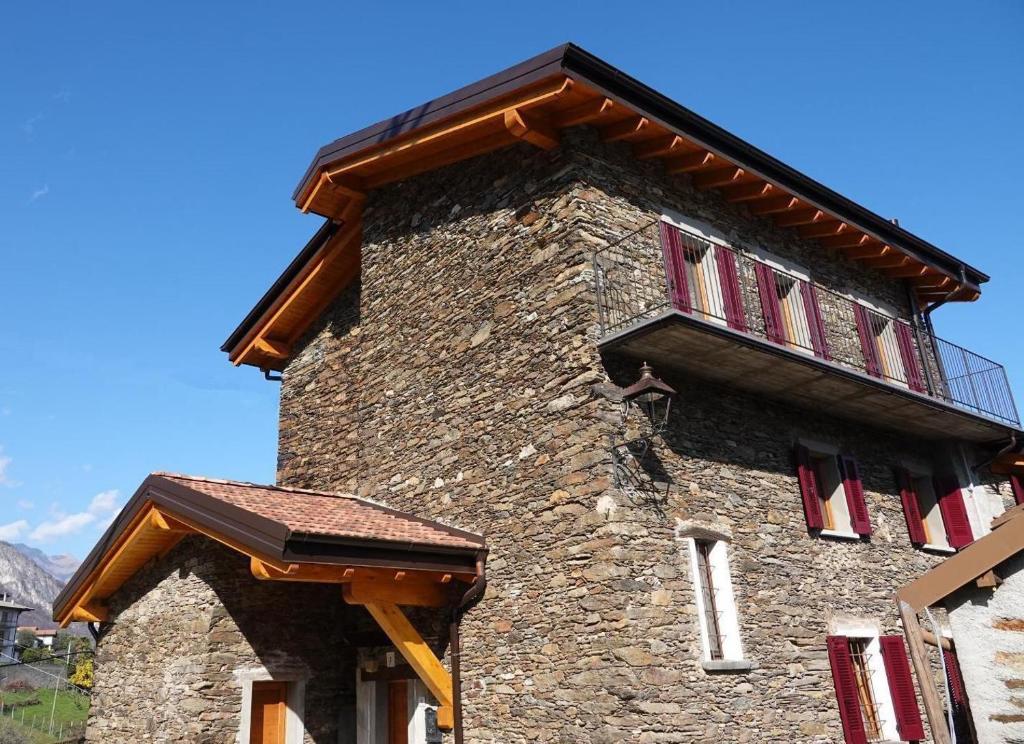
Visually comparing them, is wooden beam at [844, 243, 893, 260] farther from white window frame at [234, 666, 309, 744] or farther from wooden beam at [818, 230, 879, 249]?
white window frame at [234, 666, 309, 744]

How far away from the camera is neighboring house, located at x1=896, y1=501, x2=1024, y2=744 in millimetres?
5125

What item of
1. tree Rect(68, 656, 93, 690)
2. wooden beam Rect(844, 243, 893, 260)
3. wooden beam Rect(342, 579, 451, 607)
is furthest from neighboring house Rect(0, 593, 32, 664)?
wooden beam Rect(844, 243, 893, 260)

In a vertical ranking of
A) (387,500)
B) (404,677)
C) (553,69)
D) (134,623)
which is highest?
(553,69)

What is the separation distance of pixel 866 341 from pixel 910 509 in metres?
2.53

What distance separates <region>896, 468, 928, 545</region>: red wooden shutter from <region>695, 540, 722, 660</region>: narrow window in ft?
15.1

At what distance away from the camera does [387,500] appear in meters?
10.8

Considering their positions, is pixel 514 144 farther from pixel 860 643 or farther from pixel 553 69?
pixel 860 643

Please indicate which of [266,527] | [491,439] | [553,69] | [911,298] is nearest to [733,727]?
[491,439]

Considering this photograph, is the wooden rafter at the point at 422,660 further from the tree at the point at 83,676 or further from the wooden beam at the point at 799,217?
the tree at the point at 83,676

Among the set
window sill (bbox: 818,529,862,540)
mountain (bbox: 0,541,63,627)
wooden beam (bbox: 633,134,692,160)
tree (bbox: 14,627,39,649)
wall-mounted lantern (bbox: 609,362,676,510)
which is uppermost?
mountain (bbox: 0,541,63,627)

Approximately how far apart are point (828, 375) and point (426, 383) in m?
5.02

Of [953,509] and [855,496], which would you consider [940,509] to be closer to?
[953,509]

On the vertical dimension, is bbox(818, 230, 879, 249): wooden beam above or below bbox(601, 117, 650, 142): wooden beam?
above

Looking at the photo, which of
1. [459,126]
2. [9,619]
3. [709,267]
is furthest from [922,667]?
[9,619]
